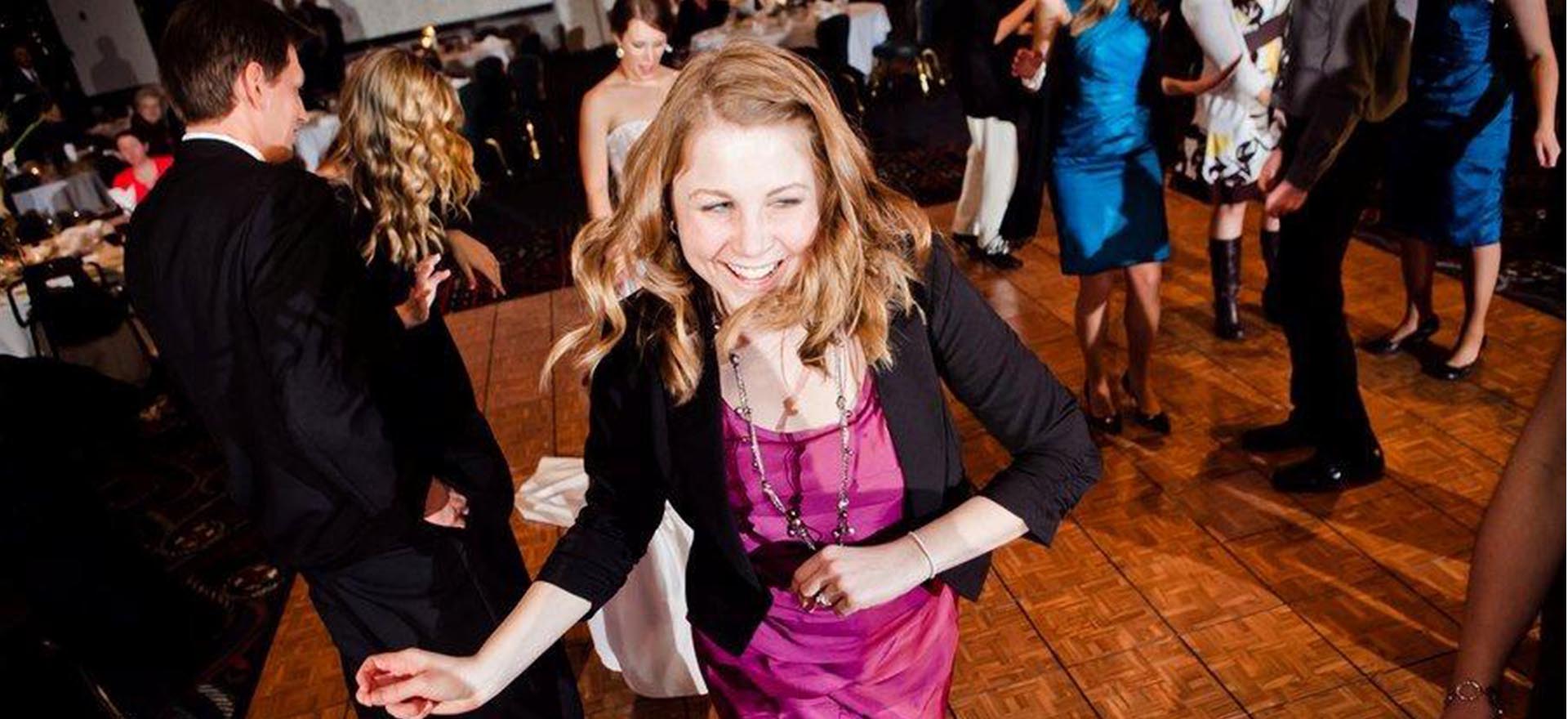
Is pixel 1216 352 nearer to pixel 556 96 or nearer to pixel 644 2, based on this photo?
pixel 644 2

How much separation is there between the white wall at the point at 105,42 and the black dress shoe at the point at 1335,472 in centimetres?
1480

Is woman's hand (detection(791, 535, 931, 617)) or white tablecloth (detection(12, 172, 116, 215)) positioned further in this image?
white tablecloth (detection(12, 172, 116, 215))

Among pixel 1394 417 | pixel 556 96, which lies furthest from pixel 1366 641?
pixel 556 96

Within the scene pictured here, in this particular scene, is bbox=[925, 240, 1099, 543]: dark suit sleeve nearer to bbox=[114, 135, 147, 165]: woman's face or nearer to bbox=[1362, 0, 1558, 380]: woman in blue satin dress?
bbox=[1362, 0, 1558, 380]: woman in blue satin dress

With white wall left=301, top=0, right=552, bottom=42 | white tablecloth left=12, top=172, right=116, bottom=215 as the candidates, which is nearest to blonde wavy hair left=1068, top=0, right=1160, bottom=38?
white tablecloth left=12, top=172, right=116, bottom=215

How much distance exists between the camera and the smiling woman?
1.28m

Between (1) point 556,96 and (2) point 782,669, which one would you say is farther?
(1) point 556,96

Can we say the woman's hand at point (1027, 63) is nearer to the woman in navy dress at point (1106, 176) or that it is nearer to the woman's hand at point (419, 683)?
the woman in navy dress at point (1106, 176)

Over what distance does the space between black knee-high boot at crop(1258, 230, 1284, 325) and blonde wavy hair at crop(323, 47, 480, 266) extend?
10.5 feet

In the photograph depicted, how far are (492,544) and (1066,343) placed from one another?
9.16 feet

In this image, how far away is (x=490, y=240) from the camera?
6.98 m

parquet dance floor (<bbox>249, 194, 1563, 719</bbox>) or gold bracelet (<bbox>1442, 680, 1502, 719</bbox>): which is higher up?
gold bracelet (<bbox>1442, 680, 1502, 719</bbox>)

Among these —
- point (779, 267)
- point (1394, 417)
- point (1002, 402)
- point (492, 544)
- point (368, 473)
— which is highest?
point (779, 267)

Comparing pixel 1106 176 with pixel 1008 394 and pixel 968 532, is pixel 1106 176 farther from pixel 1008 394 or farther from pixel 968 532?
pixel 968 532
